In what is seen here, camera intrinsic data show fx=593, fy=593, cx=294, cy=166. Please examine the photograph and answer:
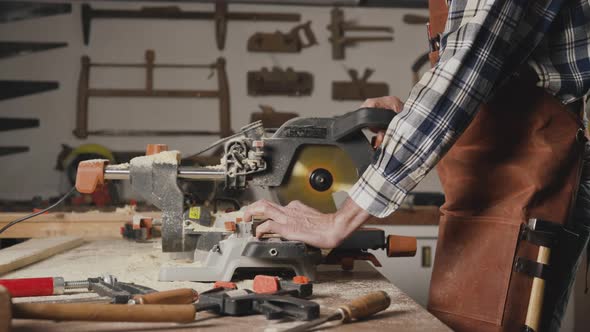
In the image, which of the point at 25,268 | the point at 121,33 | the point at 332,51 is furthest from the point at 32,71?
the point at 25,268

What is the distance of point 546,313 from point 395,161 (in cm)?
57

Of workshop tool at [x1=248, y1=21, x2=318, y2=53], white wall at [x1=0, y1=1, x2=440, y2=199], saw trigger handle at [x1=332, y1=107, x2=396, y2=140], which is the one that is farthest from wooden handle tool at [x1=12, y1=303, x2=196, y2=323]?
workshop tool at [x1=248, y1=21, x2=318, y2=53]

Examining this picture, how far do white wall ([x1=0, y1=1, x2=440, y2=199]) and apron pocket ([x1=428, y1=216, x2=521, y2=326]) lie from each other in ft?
9.11

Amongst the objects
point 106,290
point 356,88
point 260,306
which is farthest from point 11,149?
point 260,306

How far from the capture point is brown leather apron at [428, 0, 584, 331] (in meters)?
1.21

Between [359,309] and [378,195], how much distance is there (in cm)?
27

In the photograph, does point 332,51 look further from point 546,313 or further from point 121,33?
point 546,313

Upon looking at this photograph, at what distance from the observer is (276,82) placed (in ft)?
13.9

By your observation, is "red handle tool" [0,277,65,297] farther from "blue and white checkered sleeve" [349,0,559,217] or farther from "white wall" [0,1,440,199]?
"white wall" [0,1,440,199]

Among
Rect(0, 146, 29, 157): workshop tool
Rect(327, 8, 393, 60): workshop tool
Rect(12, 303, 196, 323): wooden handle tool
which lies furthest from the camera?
Rect(327, 8, 393, 60): workshop tool

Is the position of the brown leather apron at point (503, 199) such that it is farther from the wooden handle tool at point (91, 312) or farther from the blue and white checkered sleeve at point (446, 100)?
the wooden handle tool at point (91, 312)

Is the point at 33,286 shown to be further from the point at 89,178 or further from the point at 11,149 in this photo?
the point at 11,149

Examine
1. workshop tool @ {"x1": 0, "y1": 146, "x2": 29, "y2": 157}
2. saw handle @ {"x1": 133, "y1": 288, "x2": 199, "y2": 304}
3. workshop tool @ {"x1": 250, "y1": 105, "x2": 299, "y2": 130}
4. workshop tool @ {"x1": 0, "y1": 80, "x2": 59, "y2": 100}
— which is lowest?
saw handle @ {"x1": 133, "y1": 288, "x2": 199, "y2": 304}

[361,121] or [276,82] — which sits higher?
[276,82]
